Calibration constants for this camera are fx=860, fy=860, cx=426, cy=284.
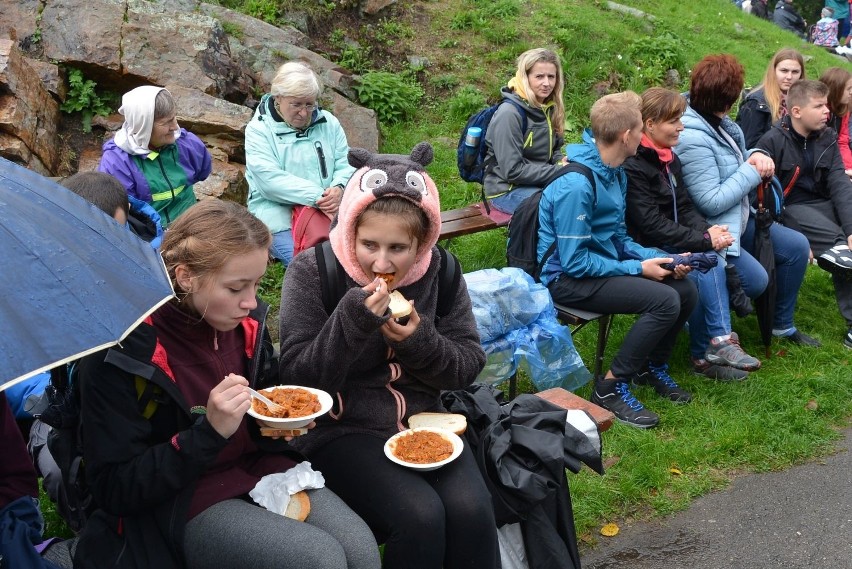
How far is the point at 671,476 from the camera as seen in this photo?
4.65 metres

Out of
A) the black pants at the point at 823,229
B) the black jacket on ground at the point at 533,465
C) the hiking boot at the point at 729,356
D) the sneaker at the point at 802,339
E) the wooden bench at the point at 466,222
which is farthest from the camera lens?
the black pants at the point at 823,229

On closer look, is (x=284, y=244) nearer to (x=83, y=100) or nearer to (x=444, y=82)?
(x=83, y=100)

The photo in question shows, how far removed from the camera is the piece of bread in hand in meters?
2.78

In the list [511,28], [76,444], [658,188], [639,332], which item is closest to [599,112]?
[658,188]

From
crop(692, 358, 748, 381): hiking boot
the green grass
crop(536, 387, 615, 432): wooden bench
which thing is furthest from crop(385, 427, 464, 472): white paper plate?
crop(692, 358, 748, 381): hiking boot

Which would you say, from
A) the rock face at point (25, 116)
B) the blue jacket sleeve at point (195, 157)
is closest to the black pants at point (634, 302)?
the blue jacket sleeve at point (195, 157)

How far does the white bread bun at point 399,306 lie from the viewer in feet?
10.0

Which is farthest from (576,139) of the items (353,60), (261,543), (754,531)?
(261,543)

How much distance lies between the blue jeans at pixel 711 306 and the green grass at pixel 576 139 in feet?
1.11

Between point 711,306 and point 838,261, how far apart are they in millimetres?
1285

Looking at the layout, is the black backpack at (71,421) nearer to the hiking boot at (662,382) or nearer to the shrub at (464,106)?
the hiking boot at (662,382)

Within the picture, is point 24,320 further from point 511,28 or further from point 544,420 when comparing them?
point 511,28

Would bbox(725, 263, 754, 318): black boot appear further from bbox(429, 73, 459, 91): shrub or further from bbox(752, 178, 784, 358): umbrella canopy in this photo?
bbox(429, 73, 459, 91): shrub

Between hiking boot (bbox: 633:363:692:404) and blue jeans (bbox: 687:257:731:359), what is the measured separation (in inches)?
15.5
